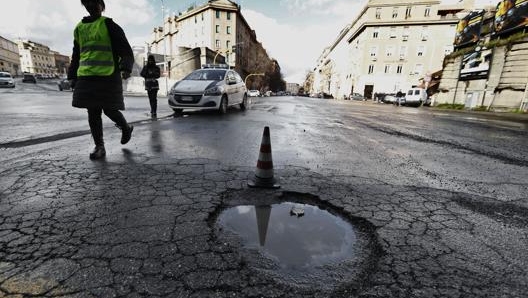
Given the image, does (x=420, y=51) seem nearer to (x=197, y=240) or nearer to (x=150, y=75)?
(x=150, y=75)

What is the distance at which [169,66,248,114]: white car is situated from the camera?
8828mm

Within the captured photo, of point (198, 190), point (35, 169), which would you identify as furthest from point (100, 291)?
point (35, 169)

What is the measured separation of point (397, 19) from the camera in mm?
50594

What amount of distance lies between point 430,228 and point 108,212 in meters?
2.60

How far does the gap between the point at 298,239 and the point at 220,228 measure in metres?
0.59

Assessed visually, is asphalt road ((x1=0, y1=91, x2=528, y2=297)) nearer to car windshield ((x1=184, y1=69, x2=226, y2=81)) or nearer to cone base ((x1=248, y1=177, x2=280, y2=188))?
cone base ((x1=248, y1=177, x2=280, y2=188))

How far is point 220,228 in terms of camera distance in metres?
2.08

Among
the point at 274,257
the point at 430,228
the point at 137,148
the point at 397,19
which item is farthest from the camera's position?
the point at 397,19

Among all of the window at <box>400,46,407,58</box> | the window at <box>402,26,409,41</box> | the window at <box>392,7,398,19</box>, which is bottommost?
the window at <box>400,46,407,58</box>

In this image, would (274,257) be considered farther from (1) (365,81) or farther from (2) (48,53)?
(2) (48,53)

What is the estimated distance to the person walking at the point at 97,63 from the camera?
360 cm

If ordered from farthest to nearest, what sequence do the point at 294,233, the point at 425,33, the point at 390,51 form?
1. the point at 390,51
2. the point at 425,33
3. the point at 294,233

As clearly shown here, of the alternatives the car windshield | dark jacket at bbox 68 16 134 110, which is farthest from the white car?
dark jacket at bbox 68 16 134 110

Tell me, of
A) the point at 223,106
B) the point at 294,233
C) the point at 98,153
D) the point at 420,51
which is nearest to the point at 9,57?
the point at 223,106
